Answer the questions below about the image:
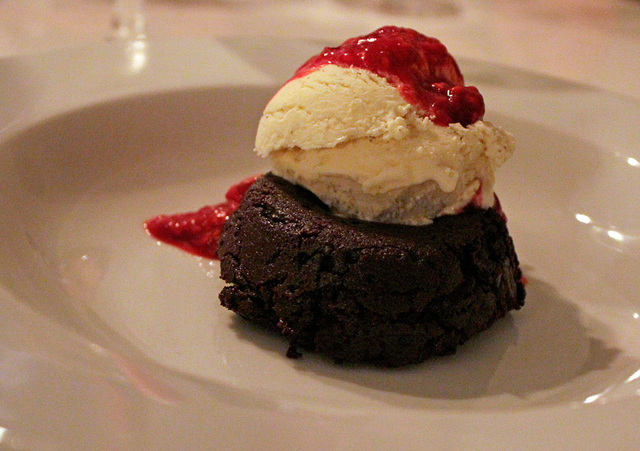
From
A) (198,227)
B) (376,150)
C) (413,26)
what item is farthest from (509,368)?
(413,26)

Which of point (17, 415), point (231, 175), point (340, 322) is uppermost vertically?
point (17, 415)

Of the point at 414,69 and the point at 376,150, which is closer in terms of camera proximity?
the point at 376,150

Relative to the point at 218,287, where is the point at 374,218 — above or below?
above

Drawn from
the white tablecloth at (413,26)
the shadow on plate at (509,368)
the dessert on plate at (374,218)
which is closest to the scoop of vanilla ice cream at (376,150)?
the dessert on plate at (374,218)

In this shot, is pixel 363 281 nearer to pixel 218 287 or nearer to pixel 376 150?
pixel 376 150

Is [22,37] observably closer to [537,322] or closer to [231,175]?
[231,175]

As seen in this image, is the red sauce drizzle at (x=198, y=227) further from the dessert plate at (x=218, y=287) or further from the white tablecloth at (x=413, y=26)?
the white tablecloth at (x=413, y=26)

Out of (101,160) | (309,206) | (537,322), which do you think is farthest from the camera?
(101,160)

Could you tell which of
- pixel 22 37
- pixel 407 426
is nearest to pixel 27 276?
pixel 407 426
